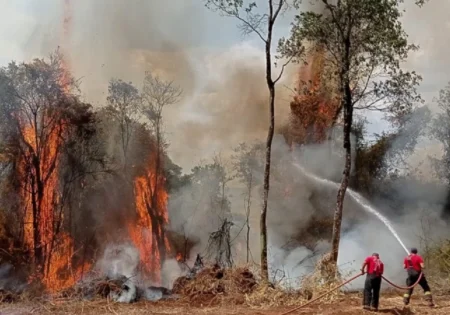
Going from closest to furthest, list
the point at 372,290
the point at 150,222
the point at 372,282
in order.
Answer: the point at 372,282 < the point at 372,290 < the point at 150,222

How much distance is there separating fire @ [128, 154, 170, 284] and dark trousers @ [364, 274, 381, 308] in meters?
22.9

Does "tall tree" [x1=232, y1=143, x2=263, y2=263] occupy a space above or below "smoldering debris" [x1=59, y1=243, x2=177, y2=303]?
above

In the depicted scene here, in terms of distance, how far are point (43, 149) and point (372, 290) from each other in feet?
79.3

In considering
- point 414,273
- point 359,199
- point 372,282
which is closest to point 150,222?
point 359,199

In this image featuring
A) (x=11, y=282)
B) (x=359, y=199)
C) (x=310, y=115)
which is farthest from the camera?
(x=310, y=115)

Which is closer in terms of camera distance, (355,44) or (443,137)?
(355,44)

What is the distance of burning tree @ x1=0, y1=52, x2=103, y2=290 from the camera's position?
102 feet

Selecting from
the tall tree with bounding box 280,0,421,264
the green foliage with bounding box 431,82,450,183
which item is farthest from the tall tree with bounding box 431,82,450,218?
the tall tree with bounding box 280,0,421,264

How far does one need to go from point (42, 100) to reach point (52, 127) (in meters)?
2.12

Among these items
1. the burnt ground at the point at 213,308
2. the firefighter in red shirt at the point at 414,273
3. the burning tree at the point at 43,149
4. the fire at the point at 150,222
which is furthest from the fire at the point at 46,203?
the firefighter in red shirt at the point at 414,273

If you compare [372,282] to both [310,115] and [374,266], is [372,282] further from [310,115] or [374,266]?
[310,115]

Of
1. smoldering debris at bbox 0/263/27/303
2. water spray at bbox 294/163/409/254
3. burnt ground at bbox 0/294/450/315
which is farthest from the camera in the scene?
water spray at bbox 294/163/409/254

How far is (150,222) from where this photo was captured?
127 ft

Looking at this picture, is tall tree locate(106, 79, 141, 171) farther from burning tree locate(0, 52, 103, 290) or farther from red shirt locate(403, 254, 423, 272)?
red shirt locate(403, 254, 423, 272)
